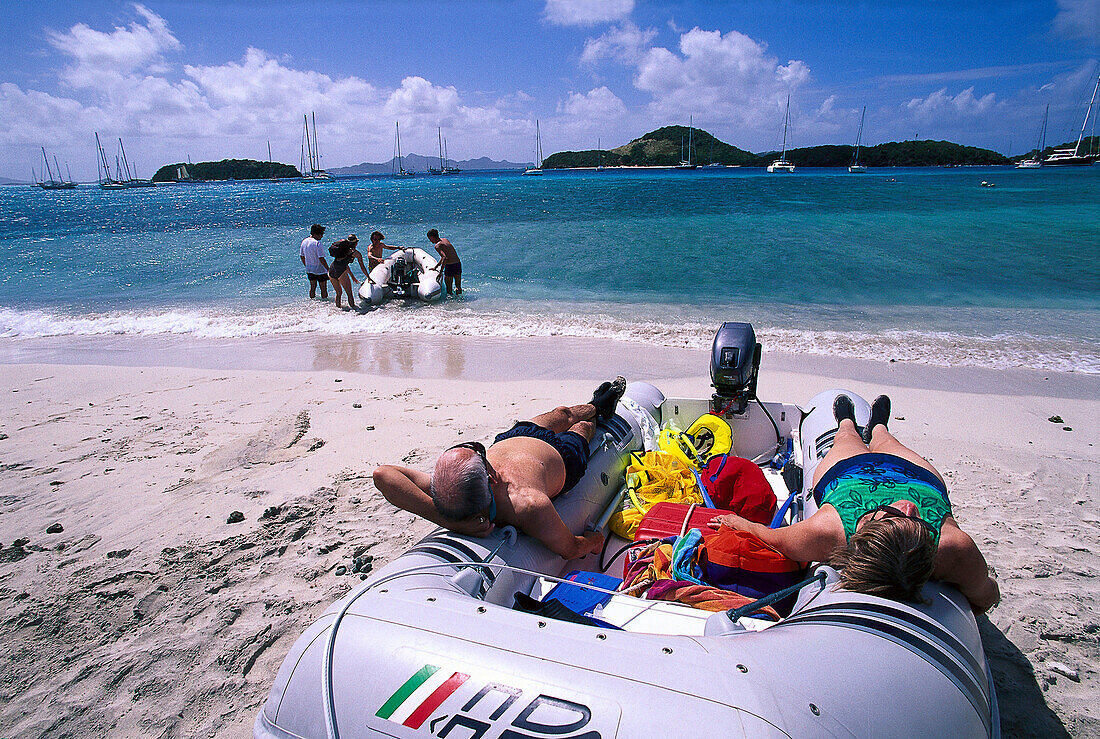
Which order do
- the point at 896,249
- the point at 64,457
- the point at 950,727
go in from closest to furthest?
the point at 950,727 → the point at 64,457 → the point at 896,249

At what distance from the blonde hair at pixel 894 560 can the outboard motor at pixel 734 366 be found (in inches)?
75.2

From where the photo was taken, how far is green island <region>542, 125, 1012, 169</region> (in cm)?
9650

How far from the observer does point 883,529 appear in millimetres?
1811

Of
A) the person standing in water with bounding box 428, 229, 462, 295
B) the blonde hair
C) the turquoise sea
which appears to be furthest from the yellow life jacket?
the person standing in water with bounding box 428, 229, 462, 295

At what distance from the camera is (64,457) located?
451 cm

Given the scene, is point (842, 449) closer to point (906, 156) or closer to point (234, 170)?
point (906, 156)

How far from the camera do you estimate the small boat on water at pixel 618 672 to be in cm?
139

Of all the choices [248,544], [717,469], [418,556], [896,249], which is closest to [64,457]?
[248,544]

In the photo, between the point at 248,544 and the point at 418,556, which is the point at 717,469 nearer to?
the point at 418,556

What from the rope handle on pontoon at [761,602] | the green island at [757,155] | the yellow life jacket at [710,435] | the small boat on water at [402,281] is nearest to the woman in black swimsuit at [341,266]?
the small boat on water at [402,281]

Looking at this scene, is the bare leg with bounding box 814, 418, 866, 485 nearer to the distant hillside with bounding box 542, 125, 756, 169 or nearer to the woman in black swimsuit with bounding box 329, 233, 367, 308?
the woman in black swimsuit with bounding box 329, 233, 367, 308

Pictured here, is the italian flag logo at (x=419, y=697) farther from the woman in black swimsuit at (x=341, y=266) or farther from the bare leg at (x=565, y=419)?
the woman in black swimsuit at (x=341, y=266)

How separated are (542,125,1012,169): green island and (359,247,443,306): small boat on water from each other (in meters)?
95.5

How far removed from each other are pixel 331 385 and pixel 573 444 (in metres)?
4.11
